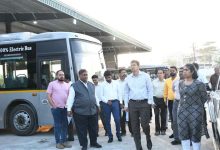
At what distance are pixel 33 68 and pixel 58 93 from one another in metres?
2.58

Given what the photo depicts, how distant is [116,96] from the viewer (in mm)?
9578

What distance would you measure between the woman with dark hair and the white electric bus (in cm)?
515

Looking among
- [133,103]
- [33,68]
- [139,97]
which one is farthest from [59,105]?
[33,68]

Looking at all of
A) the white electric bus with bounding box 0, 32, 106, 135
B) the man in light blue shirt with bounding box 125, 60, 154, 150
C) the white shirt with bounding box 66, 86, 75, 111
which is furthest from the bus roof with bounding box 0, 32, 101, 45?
the man in light blue shirt with bounding box 125, 60, 154, 150

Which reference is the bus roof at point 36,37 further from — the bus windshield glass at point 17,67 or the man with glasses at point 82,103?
the man with glasses at point 82,103

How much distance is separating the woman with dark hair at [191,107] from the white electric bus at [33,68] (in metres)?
5.15

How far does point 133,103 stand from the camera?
7.91m

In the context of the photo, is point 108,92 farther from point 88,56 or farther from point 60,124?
point 88,56

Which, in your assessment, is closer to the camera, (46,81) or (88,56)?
(46,81)

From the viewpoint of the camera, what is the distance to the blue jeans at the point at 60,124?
9.21 metres

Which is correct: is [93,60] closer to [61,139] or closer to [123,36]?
[61,139]

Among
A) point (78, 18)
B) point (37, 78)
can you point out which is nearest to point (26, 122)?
point (37, 78)

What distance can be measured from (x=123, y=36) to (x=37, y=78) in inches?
717

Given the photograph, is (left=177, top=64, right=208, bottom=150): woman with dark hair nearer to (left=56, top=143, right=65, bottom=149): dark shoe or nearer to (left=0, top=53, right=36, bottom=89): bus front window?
(left=56, top=143, right=65, bottom=149): dark shoe
